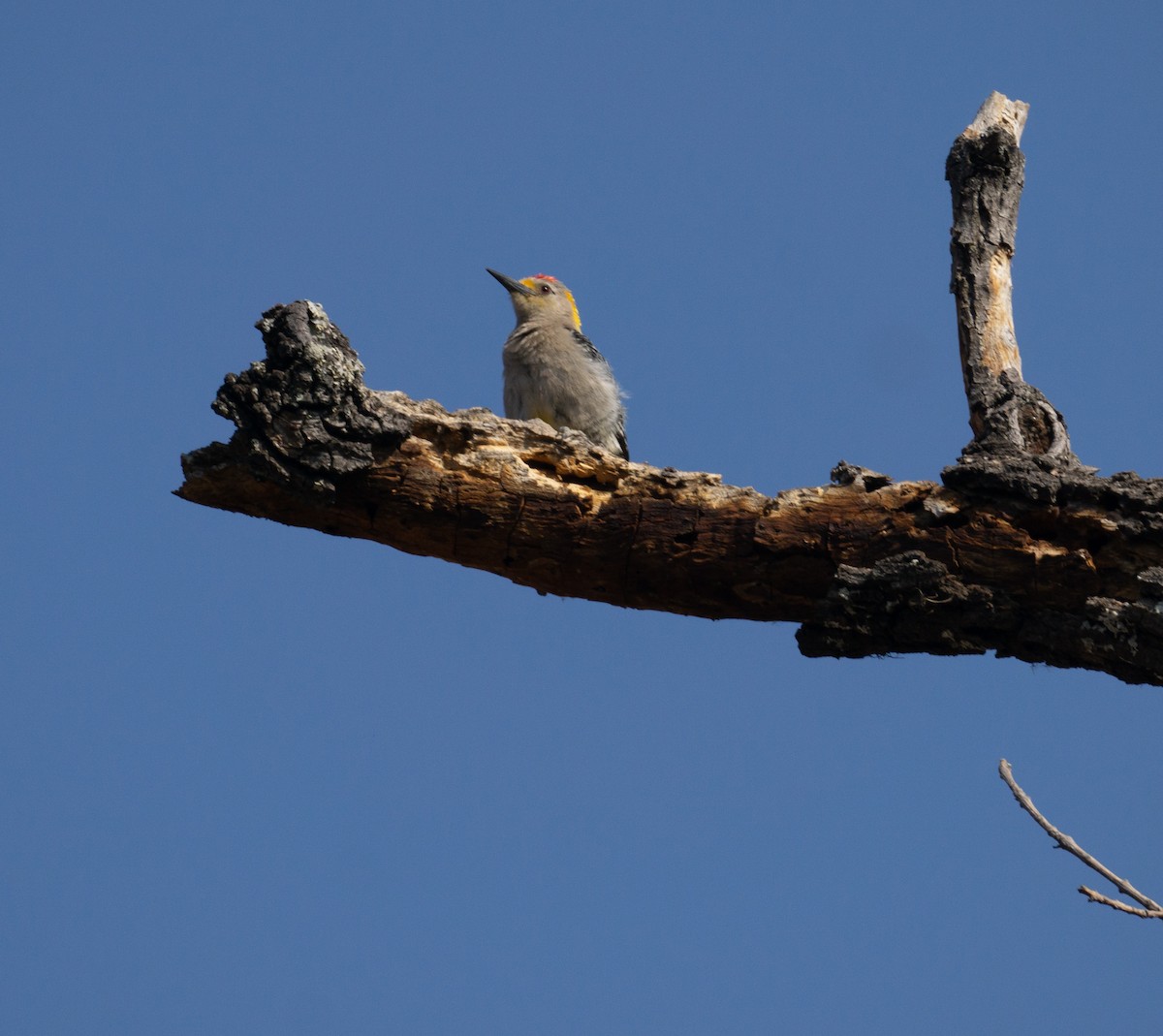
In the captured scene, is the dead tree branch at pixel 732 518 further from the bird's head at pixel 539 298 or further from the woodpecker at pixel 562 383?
the bird's head at pixel 539 298

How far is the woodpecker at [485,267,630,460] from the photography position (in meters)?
9.03

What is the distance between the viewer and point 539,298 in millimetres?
10211

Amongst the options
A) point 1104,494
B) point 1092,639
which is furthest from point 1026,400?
point 1092,639

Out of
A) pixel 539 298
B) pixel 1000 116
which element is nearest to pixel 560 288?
pixel 539 298

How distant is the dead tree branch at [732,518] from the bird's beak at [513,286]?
5.78m

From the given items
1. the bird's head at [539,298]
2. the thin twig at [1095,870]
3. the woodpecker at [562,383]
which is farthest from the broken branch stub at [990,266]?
the bird's head at [539,298]

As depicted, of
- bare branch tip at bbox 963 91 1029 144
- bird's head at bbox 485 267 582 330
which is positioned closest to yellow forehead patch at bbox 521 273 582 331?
bird's head at bbox 485 267 582 330

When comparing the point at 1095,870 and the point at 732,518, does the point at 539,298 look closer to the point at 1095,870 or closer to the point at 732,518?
the point at 732,518

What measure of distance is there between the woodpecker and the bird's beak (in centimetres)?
46

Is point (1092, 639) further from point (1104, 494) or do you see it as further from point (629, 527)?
point (629, 527)

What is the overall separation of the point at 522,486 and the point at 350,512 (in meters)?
0.62

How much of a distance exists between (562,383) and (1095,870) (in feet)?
20.0

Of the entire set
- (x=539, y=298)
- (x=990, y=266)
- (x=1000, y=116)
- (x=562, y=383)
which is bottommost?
(x=990, y=266)

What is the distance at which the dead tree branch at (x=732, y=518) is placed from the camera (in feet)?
13.1
